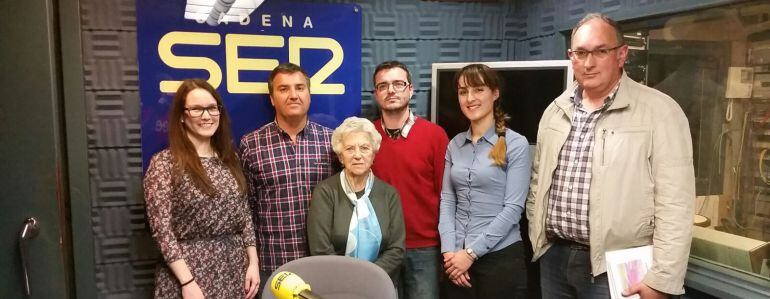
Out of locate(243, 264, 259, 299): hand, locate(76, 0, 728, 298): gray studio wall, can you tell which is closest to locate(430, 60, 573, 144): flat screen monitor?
locate(76, 0, 728, 298): gray studio wall

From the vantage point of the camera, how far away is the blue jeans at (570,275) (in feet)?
6.57

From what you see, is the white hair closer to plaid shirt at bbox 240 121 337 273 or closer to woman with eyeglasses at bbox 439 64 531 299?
plaid shirt at bbox 240 121 337 273

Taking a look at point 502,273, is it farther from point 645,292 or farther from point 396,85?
point 396,85

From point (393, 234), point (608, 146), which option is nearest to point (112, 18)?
point (393, 234)

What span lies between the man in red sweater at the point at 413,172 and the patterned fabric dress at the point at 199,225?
2.35 feet

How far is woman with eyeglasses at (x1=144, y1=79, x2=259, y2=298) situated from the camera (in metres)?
2.13

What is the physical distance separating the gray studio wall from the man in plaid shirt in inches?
28.2

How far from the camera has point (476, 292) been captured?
7.83 feet

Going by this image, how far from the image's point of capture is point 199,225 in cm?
220

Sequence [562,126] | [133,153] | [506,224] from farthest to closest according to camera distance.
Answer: [133,153], [506,224], [562,126]

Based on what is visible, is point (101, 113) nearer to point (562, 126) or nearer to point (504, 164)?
point (504, 164)

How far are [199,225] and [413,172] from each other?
1.00 meters

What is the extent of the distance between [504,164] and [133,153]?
1.92 meters

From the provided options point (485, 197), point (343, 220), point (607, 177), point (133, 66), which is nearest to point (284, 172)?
point (343, 220)
